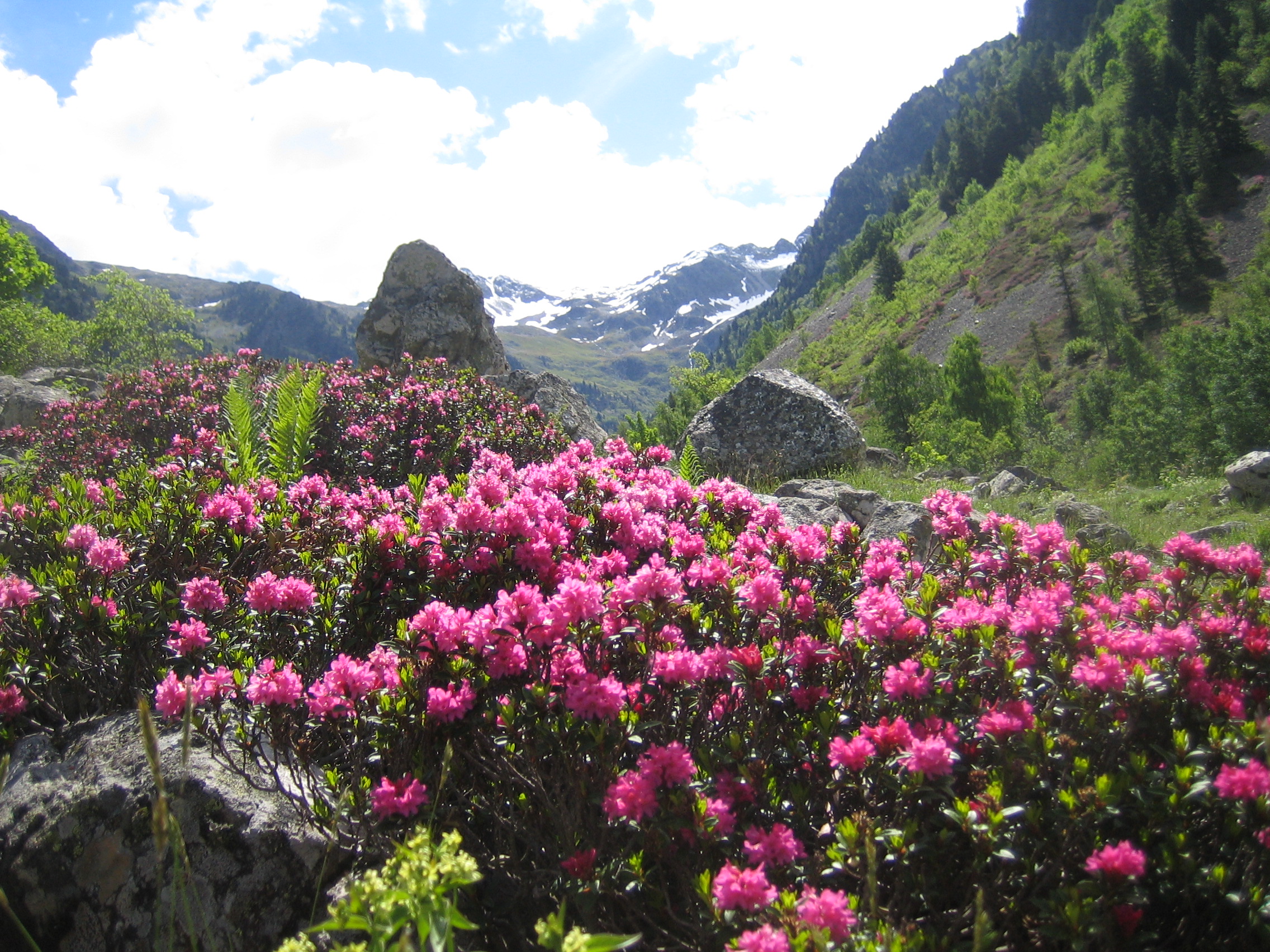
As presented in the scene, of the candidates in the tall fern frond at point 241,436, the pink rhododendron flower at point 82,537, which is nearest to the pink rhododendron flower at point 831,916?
the pink rhododendron flower at point 82,537

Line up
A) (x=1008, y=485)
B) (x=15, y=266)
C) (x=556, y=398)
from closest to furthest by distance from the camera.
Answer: (x=556, y=398) → (x=1008, y=485) → (x=15, y=266)

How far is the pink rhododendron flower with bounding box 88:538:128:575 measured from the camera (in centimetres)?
288

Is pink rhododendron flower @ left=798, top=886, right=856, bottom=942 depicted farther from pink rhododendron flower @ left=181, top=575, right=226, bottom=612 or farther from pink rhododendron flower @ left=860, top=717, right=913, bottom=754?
pink rhododendron flower @ left=181, top=575, right=226, bottom=612

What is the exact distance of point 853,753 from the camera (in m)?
1.84

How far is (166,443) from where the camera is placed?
27.5 ft

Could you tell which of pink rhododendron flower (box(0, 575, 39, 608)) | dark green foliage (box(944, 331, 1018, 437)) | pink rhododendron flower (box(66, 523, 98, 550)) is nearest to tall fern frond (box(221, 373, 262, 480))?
pink rhododendron flower (box(66, 523, 98, 550))

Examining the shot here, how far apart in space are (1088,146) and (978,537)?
88.0 m

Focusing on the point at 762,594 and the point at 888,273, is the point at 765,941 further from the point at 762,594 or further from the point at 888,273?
the point at 888,273

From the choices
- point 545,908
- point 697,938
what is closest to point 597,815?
point 545,908

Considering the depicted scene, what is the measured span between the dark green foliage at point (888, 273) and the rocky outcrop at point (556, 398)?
243 ft

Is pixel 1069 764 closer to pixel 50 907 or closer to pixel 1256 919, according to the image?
pixel 1256 919

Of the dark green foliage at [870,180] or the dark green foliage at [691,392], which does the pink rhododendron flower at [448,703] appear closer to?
the dark green foliage at [691,392]

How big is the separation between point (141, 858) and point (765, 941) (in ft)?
7.44

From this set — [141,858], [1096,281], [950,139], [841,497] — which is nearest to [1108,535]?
[841,497]
